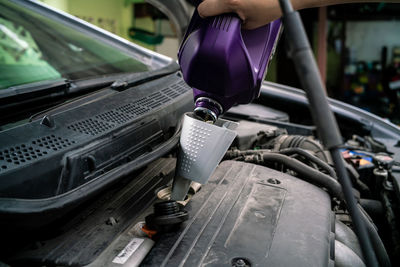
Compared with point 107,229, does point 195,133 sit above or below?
above

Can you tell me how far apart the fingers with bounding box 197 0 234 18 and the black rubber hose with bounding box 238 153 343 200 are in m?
0.69

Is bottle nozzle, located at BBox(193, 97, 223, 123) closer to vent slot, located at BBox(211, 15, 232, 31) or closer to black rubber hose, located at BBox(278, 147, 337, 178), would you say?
vent slot, located at BBox(211, 15, 232, 31)

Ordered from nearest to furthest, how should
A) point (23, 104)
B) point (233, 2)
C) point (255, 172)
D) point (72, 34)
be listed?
point (233, 2), point (23, 104), point (255, 172), point (72, 34)

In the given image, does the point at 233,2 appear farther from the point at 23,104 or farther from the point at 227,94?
the point at 23,104

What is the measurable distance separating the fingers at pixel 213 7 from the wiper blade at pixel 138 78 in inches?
22.7

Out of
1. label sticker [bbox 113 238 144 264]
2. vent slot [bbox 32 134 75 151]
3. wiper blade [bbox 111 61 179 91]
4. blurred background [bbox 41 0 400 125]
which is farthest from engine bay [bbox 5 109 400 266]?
blurred background [bbox 41 0 400 125]

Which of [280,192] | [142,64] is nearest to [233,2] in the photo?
[280,192]

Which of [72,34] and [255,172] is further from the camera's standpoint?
[72,34]

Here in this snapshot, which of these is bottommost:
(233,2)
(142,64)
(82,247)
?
(82,247)

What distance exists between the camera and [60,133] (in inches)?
37.8

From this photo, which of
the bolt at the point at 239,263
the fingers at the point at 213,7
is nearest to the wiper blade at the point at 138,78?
the fingers at the point at 213,7

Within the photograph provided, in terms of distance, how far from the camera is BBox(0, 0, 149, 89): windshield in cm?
128

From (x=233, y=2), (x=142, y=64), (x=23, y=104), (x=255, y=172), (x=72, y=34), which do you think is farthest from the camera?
(x=142, y=64)

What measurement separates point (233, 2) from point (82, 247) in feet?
2.29
